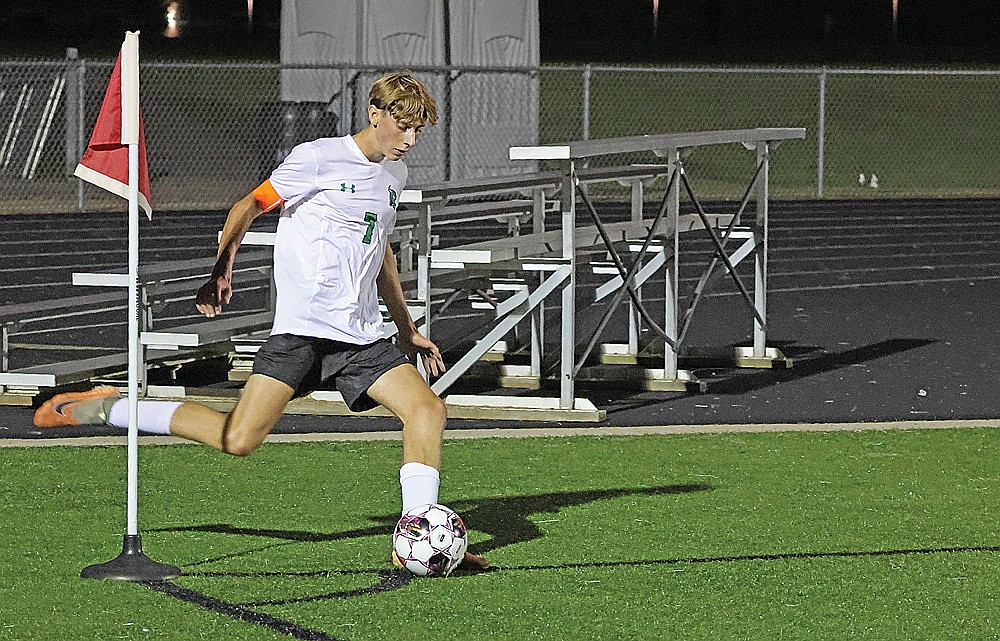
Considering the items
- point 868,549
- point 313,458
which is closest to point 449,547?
point 868,549

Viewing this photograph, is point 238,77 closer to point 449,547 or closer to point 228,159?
point 228,159

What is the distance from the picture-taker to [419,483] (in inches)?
251

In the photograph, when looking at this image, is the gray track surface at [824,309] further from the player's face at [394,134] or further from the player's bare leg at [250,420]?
the player's face at [394,134]

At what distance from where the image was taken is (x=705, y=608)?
19.7 ft

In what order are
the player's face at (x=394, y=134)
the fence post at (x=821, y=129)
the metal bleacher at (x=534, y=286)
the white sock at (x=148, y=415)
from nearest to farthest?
the player's face at (x=394, y=134) < the white sock at (x=148, y=415) < the metal bleacher at (x=534, y=286) < the fence post at (x=821, y=129)

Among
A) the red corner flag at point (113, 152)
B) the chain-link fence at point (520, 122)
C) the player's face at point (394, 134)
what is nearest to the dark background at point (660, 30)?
the chain-link fence at point (520, 122)

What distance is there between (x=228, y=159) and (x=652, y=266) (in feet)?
66.6

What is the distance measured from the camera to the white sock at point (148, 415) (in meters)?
6.62

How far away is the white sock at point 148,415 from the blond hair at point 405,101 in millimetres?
1373

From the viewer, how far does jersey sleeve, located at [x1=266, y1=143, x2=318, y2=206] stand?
6.43 m

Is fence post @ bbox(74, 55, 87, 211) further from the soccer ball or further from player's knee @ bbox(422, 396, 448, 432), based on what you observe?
the soccer ball

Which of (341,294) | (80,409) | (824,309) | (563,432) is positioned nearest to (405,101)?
(341,294)

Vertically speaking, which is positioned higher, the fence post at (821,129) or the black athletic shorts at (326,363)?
the fence post at (821,129)

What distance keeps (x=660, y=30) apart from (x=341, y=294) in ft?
186
